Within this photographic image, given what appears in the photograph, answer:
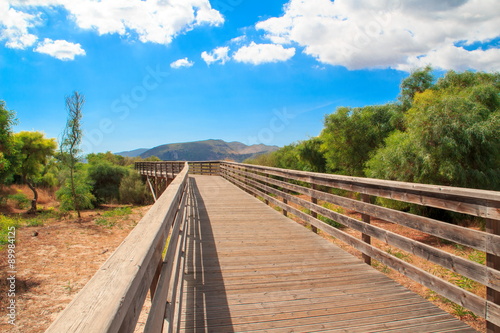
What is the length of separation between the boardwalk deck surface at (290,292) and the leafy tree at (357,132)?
1208 centimetres

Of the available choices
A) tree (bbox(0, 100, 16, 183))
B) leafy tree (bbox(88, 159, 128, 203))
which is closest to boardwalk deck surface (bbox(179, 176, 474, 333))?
tree (bbox(0, 100, 16, 183))

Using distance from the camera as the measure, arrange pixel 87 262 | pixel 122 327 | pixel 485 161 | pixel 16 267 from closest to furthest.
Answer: pixel 122 327
pixel 16 267
pixel 87 262
pixel 485 161

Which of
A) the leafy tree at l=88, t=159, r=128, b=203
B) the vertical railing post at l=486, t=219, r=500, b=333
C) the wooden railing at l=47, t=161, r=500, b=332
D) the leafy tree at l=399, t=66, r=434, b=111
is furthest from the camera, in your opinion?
the leafy tree at l=88, t=159, r=128, b=203

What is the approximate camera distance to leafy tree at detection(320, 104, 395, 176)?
15516mm

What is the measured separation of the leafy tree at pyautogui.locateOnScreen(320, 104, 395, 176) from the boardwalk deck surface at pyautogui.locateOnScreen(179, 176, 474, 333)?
12081 millimetres

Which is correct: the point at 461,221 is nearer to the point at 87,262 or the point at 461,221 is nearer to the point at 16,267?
the point at 87,262

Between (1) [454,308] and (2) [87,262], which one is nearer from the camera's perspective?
(1) [454,308]

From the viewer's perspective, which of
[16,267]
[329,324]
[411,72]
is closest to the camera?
[329,324]

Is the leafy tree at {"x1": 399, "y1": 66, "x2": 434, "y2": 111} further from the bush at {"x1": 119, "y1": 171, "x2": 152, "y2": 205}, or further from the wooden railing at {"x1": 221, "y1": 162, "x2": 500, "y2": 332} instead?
the bush at {"x1": 119, "y1": 171, "x2": 152, "y2": 205}

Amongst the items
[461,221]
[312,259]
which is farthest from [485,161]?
[312,259]

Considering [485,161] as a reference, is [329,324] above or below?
below

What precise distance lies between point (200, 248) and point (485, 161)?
9.96 m

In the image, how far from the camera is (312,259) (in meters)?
4.04

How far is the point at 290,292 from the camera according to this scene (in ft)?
9.95
